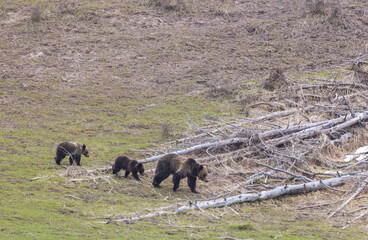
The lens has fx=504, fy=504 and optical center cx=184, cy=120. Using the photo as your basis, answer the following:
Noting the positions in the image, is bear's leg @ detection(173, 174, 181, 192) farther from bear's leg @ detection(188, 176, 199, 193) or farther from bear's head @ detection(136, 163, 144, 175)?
bear's head @ detection(136, 163, 144, 175)

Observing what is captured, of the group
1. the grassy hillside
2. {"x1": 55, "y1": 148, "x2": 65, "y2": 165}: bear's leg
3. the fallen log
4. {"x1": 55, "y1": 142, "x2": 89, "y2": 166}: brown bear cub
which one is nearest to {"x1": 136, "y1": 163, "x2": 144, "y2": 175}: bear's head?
the grassy hillside

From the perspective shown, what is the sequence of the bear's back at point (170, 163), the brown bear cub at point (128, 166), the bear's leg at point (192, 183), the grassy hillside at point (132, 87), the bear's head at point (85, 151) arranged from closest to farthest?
the grassy hillside at point (132, 87) < the bear's leg at point (192, 183) < the bear's back at point (170, 163) < the brown bear cub at point (128, 166) < the bear's head at point (85, 151)

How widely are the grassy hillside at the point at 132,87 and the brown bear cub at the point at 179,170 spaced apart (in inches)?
13.4

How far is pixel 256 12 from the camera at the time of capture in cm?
2984

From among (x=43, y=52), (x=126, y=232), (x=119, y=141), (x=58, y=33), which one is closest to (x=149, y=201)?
(x=126, y=232)

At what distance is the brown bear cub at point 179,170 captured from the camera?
480 inches

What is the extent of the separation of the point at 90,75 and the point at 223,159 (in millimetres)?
11059

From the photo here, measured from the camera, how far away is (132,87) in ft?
73.6

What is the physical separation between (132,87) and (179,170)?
10742 mm

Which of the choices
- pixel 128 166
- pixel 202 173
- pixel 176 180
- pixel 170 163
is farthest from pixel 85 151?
pixel 202 173

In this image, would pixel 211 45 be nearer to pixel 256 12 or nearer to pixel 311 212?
pixel 256 12

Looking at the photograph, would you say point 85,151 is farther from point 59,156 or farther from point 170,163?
A: point 170,163

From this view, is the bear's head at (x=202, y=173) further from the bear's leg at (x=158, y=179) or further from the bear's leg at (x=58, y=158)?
the bear's leg at (x=58, y=158)

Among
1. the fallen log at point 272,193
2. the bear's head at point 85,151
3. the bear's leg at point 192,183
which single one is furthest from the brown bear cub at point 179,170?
the bear's head at point 85,151
